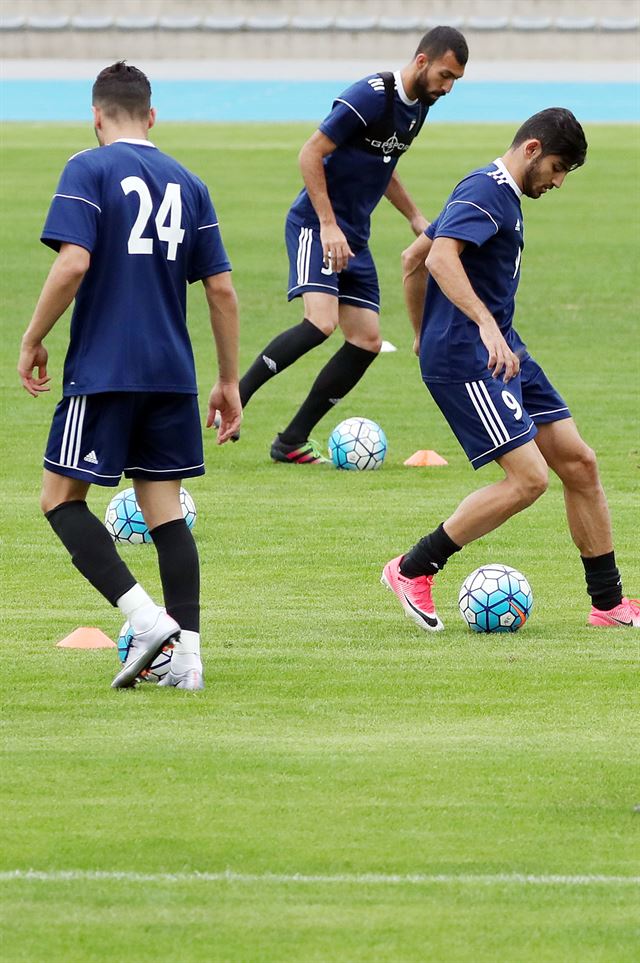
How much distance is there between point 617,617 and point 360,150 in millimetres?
4020

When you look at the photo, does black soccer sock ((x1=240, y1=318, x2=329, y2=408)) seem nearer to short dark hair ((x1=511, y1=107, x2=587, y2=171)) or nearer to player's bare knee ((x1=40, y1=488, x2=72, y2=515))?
short dark hair ((x1=511, y1=107, x2=587, y2=171))

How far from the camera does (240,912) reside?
13.9 ft

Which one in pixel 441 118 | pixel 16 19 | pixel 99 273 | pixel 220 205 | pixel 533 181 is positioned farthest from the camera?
pixel 16 19

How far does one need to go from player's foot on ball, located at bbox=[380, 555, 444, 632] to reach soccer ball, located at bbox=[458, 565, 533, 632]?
0.45ft

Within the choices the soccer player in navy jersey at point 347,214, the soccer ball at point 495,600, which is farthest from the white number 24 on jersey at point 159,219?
the soccer player in navy jersey at point 347,214

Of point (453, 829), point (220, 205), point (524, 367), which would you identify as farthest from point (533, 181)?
point (220, 205)

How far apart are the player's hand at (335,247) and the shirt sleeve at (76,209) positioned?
401 cm

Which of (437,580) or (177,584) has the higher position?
(177,584)

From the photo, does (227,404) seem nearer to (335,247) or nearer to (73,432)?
(73,432)

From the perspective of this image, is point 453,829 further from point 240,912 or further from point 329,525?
point 329,525

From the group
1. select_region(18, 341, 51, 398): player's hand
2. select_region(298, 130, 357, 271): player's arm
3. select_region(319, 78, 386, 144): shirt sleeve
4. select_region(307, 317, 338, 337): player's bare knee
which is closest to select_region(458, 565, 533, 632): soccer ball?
select_region(18, 341, 51, 398): player's hand

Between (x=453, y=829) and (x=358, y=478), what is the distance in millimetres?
6194

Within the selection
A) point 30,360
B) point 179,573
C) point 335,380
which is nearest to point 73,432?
point 30,360

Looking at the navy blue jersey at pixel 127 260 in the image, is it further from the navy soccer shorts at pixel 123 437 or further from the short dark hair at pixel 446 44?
the short dark hair at pixel 446 44
